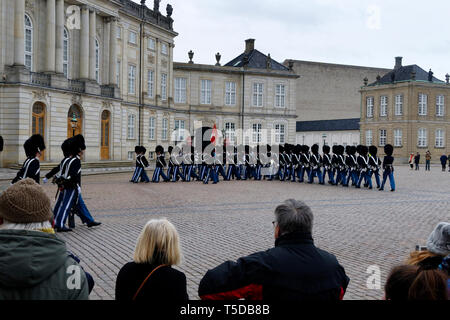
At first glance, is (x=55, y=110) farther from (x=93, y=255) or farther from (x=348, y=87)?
(x=348, y=87)

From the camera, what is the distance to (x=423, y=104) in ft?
170

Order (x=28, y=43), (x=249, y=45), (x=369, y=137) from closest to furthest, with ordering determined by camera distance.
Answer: (x=28, y=43)
(x=249, y=45)
(x=369, y=137)

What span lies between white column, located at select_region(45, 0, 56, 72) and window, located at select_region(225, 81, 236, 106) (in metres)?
22.7

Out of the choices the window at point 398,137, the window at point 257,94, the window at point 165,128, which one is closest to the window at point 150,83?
the window at point 165,128

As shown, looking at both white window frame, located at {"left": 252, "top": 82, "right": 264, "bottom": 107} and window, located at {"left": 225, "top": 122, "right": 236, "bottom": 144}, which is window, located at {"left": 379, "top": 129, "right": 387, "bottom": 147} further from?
window, located at {"left": 225, "top": 122, "right": 236, "bottom": 144}

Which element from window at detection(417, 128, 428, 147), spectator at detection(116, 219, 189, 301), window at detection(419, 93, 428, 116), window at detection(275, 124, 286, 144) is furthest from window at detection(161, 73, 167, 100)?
spectator at detection(116, 219, 189, 301)

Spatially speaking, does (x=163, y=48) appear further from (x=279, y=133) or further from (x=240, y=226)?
(x=240, y=226)

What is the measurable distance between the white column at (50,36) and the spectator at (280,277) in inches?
1175

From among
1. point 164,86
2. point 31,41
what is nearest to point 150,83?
point 164,86

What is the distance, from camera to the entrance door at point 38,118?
1131 inches

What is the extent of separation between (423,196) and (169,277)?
15.9m

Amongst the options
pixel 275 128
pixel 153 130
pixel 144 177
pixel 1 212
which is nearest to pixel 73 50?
pixel 153 130

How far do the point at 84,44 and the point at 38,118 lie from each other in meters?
7.11

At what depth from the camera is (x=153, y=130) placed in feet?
143
